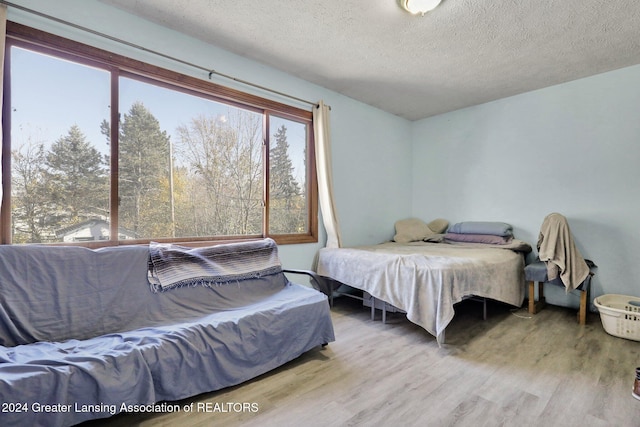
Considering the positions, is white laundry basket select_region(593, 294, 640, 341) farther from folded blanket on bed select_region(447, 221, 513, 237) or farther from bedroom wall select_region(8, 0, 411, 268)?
bedroom wall select_region(8, 0, 411, 268)

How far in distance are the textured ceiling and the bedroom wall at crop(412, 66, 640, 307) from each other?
12.0 inches

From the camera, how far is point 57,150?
2113mm

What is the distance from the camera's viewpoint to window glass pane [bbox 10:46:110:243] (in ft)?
6.53

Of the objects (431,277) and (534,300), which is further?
(534,300)

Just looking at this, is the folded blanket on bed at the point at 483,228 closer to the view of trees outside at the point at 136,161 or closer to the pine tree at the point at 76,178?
the view of trees outside at the point at 136,161

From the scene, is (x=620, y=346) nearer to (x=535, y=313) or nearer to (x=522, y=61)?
(x=535, y=313)

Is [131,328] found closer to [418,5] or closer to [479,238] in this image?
[418,5]

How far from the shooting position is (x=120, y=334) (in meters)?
1.77

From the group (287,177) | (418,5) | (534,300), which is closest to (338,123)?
(287,177)

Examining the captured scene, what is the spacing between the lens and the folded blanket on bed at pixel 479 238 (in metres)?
3.70

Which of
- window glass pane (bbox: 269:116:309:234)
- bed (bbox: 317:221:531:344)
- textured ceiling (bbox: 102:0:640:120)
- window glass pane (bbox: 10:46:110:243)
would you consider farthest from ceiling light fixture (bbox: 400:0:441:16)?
window glass pane (bbox: 10:46:110:243)

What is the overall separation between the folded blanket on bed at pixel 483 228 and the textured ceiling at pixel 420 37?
1.70 meters

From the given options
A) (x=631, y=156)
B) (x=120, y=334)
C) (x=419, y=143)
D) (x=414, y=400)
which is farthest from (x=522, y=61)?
(x=120, y=334)

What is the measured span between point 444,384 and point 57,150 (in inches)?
121
